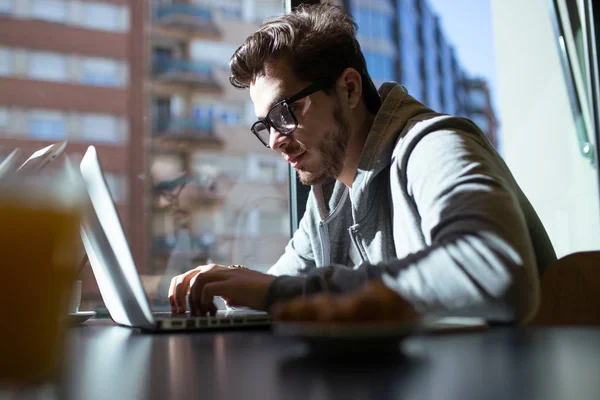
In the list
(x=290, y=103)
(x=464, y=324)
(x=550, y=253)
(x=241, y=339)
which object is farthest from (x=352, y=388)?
(x=290, y=103)

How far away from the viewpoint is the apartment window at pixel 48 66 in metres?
7.03

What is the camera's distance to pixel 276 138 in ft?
4.89

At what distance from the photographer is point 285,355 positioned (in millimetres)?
497

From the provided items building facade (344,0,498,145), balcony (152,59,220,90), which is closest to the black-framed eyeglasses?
building facade (344,0,498,145)

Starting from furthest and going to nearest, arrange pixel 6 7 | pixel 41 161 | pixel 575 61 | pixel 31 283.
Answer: pixel 6 7 → pixel 575 61 → pixel 41 161 → pixel 31 283

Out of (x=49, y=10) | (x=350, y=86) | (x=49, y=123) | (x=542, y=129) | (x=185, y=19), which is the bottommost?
(x=350, y=86)

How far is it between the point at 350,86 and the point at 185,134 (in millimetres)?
7306

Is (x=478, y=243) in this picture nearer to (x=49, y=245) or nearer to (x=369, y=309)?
(x=369, y=309)

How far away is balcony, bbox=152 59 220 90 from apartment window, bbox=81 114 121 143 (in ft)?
4.55

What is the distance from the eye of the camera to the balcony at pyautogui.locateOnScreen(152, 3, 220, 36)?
9633 millimetres

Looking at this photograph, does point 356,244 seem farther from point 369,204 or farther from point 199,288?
point 199,288

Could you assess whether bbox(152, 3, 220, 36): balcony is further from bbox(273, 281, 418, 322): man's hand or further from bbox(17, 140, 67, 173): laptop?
bbox(273, 281, 418, 322): man's hand

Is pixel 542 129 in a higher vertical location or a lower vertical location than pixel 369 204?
higher

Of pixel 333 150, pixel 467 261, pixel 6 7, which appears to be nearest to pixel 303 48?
pixel 333 150
